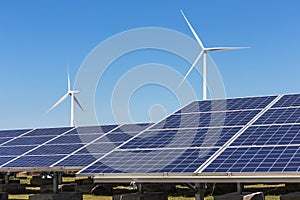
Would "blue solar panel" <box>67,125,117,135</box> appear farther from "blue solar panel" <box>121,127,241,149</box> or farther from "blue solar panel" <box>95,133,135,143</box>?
"blue solar panel" <box>121,127,241,149</box>

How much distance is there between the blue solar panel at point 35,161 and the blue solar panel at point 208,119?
6.47 meters

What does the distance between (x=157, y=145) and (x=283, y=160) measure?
6.23 m

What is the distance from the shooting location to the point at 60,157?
2773cm

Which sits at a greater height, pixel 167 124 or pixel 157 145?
pixel 167 124

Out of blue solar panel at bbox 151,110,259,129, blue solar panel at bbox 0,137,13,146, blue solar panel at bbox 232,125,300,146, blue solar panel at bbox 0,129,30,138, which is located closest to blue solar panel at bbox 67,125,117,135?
blue solar panel at bbox 0,137,13,146

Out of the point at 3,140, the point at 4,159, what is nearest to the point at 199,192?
the point at 4,159

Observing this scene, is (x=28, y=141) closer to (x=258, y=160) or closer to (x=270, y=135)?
(x=270, y=135)

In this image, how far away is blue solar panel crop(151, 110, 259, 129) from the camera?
2288 cm

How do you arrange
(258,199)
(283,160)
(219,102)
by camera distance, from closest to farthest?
1. (283,160)
2. (258,199)
3. (219,102)

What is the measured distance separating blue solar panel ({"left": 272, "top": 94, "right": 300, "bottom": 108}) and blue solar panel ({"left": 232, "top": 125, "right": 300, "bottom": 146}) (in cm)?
407

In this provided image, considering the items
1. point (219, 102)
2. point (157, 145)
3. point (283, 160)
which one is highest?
point (219, 102)

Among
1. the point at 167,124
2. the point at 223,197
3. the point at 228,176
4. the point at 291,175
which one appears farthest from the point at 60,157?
the point at 291,175

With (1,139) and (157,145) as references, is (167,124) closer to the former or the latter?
(157,145)

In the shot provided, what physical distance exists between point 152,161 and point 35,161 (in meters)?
10.6
